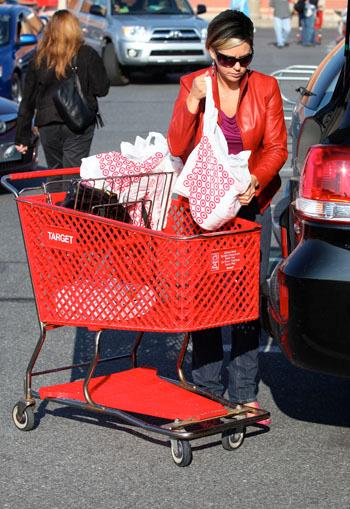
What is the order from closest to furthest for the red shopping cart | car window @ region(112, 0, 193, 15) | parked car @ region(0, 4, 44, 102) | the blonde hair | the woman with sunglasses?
the red shopping cart → the woman with sunglasses → the blonde hair → parked car @ region(0, 4, 44, 102) → car window @ region(112, 0, 193, 15)

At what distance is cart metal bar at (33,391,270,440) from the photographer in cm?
481

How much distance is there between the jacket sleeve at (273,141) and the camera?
5.07 metres

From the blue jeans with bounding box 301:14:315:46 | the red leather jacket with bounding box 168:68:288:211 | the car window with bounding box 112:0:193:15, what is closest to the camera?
the red leather jacket with bounding box 168:68:288:211

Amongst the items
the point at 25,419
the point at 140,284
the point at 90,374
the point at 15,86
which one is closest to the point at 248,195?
the point at 140,284

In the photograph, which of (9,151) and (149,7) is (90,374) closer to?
(9,151)

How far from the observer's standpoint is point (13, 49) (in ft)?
60.4

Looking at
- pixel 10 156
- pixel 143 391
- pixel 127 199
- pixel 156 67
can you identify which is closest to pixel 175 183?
pixel 127 199

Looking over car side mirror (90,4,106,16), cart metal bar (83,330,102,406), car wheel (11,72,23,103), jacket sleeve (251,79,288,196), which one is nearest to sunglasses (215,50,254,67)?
jacket sleeve (251,79,288,196)

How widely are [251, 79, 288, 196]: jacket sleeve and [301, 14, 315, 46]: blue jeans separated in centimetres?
2999

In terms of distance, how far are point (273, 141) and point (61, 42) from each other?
342 cm

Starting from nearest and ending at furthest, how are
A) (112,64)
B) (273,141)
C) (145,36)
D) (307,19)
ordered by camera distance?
(273,141), (145,36), (112,64), (307,19)

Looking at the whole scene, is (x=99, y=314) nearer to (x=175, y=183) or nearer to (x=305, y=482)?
(x=175, y=183)

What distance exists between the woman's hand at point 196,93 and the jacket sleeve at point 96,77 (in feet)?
11.1

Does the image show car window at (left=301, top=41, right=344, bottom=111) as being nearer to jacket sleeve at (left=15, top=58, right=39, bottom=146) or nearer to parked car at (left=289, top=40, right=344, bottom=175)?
parked car at (left=289, top=40, right=344, bottom=175)
